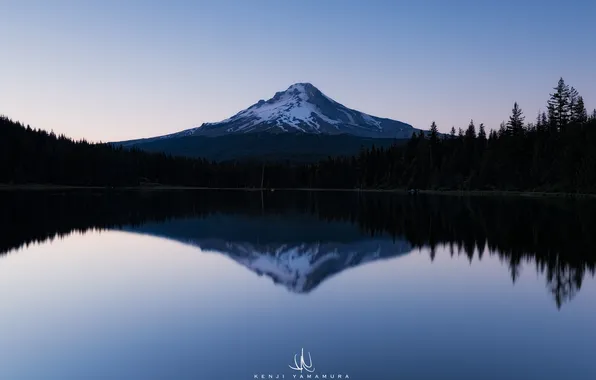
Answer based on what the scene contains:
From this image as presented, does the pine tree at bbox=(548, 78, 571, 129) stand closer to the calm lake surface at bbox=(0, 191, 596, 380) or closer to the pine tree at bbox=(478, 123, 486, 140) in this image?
the pine tree at bbox=(478, 123, 486, 140)

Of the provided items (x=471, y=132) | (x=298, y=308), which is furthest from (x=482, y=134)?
(x=298, y=308)

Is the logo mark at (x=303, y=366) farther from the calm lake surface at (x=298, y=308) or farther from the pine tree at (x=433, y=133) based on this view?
the pine tree at (x=433, y=133)

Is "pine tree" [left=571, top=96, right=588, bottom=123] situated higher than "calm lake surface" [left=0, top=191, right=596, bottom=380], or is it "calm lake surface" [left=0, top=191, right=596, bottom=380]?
"pine tree" [left=571, top=96, right=588, bottom=123]

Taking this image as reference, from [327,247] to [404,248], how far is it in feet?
12.0

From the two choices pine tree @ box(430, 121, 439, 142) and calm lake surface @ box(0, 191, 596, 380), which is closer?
calm lake surface @ box(0, 191, 596, 380)

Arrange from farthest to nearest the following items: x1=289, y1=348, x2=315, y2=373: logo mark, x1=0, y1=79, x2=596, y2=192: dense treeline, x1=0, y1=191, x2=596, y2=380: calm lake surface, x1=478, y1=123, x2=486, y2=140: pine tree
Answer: x1=478, y1=123, x2=486, y2=140: pine tree → x1=0, y1=79, x2=596, y2=192: dense treeline → x1=0, y1=191, x2=596, y2=380: calm lake surface → x1=289, y1=348, x2=315, y2=373: logo mark

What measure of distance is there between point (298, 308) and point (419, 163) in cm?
11563

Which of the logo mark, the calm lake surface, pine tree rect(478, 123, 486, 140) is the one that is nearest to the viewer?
the logo mark

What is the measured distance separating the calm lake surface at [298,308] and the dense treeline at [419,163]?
64485 millimetres

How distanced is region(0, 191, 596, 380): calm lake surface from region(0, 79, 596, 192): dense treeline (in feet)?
212

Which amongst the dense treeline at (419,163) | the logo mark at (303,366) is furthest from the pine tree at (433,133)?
the logo mark at (303,366)

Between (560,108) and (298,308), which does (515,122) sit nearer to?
(560,108)

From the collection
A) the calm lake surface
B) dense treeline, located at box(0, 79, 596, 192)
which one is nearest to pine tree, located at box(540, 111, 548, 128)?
dense treeline, located at box(0, 79, 596, 192)

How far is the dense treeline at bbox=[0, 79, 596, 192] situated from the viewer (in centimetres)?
8862
